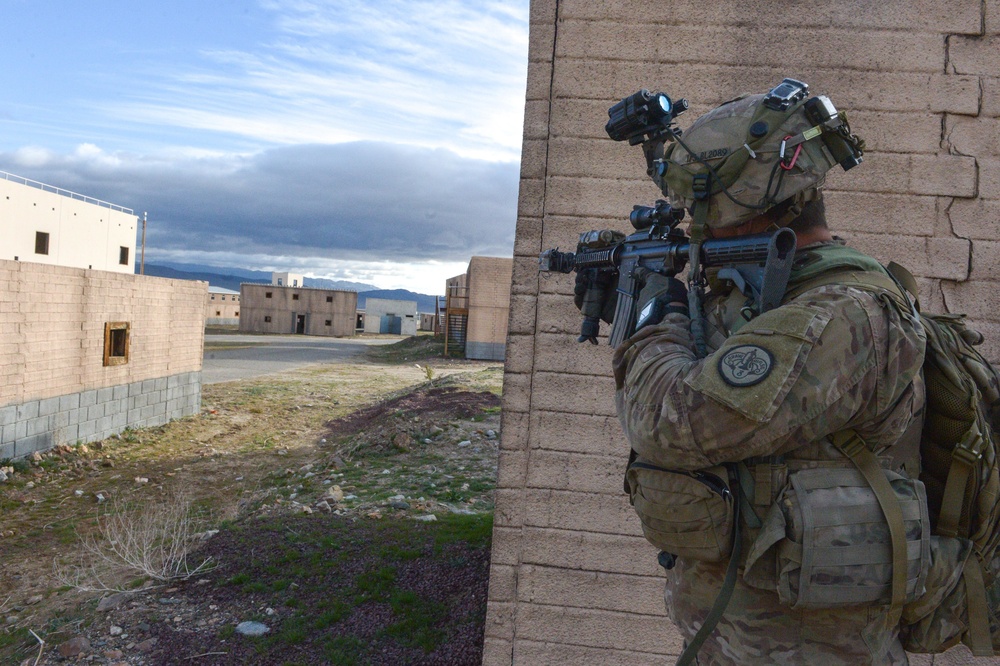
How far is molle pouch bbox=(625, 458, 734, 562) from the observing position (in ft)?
5.45

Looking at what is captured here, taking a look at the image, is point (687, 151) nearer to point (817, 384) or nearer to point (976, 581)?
point (817, 384)

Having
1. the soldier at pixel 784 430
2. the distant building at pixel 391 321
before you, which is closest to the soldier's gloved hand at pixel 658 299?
the soldier at pixel 784 430

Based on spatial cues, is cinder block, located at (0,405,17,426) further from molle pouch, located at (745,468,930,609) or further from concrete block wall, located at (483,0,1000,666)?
molle pouch, located at (745,468,930,609)

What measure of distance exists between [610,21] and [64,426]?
32.7 feet

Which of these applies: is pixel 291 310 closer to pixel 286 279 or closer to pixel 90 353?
pixel 90 353

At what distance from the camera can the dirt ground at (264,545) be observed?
160 inches

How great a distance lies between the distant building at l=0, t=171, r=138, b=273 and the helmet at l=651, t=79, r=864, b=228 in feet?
92.3

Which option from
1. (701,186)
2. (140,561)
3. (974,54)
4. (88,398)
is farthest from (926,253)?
(88,398)

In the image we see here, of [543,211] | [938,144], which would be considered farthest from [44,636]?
[938,144]

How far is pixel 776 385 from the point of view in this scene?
1459mm

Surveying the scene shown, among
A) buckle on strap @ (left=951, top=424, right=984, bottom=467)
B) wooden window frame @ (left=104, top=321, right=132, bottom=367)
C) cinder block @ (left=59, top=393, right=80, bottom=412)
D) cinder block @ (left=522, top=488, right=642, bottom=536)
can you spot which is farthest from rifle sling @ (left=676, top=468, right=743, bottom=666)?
wooden window frame @ (left=104, top=321, right=132, bottom=367)

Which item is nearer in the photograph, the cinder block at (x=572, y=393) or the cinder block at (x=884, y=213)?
the cinder block at (x=884, y=213)

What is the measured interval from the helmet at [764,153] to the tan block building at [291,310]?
142 ft

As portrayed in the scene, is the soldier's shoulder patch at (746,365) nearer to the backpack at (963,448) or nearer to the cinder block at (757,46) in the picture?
the backpack at (963,448)
